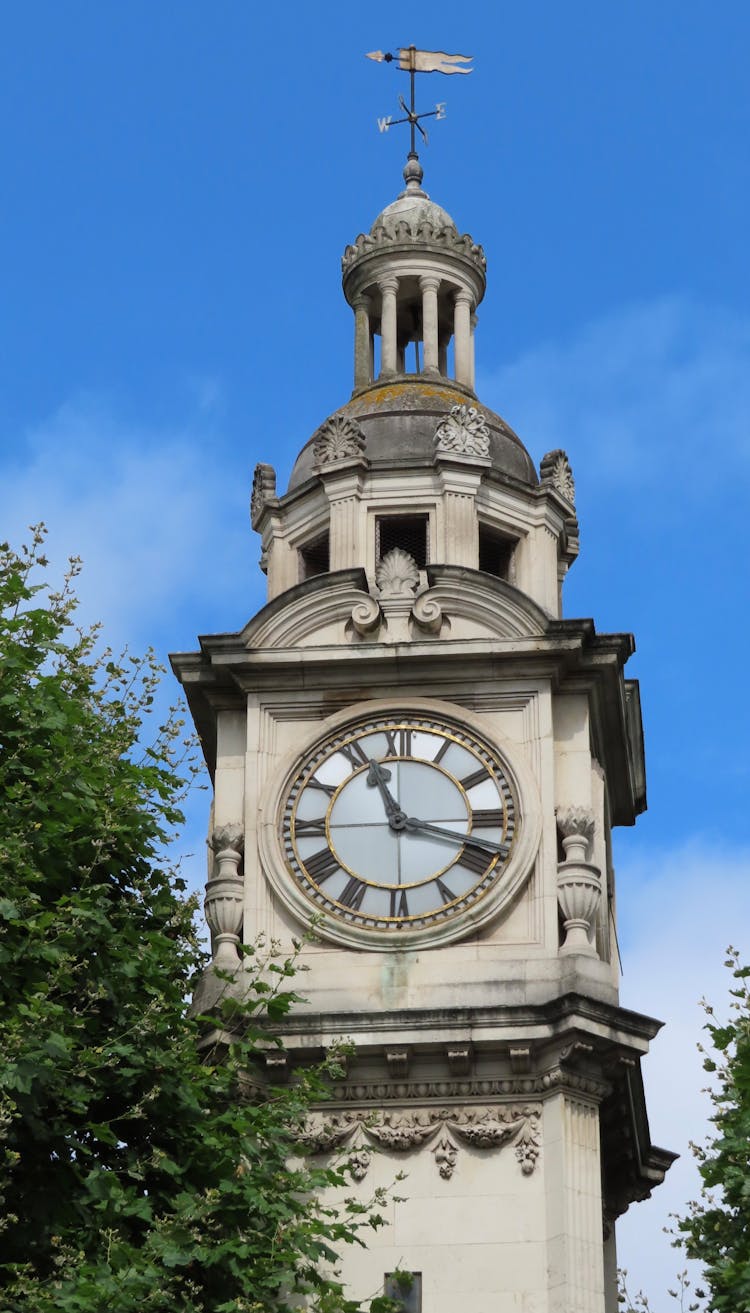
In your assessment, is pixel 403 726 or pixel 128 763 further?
pixel 403 726

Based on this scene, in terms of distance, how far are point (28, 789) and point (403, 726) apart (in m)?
6.10

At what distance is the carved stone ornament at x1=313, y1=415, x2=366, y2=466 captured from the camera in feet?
124

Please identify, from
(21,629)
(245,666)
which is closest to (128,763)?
Result: (21,629)

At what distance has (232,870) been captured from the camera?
3512 centimetres

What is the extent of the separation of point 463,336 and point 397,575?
15.0 feet

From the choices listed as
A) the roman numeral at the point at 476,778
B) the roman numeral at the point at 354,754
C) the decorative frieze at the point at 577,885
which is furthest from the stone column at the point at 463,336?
the decorative frieze at the point at 577,885

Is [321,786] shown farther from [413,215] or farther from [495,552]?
[413,215]

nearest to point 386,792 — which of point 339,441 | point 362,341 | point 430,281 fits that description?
point 339,441

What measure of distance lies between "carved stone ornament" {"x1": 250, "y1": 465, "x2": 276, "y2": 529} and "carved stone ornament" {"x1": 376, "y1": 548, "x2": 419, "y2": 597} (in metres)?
2.42

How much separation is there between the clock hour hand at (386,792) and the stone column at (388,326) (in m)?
5.89

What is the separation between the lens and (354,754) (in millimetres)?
35562

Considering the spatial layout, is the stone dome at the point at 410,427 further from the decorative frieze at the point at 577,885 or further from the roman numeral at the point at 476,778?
the decorative frieze at the point at 577,885

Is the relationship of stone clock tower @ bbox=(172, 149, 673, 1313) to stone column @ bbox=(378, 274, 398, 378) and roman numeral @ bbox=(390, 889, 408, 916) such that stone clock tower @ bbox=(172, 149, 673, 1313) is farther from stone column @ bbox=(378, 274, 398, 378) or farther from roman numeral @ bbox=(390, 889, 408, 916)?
stone column @ bbox=(378, 274, 398, 378)

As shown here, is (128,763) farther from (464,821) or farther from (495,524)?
(495,524)
